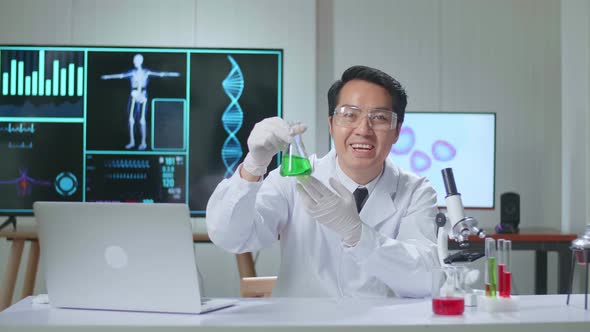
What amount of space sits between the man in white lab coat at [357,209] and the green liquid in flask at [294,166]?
0.73ft

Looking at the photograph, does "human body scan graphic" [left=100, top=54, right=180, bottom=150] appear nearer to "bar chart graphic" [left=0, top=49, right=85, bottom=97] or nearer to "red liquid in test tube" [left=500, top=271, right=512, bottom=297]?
"bar chart graphic" [left=0, top=49, right=85, bottom=97]

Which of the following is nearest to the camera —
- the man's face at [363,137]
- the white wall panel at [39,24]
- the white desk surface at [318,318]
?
the white desk surface at [318,318]

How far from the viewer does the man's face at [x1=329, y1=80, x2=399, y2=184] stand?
2281 millimetres

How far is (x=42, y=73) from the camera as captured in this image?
499cm

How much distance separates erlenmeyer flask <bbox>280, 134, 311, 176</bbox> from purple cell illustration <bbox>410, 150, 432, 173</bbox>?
3186 mm

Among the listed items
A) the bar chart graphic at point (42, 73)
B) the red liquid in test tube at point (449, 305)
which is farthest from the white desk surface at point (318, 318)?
the bar chart graphic at point (42, 73)

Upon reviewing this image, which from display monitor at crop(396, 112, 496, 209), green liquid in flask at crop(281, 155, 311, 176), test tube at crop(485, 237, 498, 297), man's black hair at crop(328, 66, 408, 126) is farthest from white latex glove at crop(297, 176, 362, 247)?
display monitor at crop(396, 112, 496, 209)

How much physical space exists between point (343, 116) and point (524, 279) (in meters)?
3.54

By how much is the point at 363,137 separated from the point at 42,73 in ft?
11.1

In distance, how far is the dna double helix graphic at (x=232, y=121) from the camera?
497 cm

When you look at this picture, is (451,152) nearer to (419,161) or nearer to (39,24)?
(419,161)

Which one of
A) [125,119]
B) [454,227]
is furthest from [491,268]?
[125,119]

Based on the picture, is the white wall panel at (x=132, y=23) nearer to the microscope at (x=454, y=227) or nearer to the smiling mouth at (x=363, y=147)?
the smiling mouth at (x=363, y=147)

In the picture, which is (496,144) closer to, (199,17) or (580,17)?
(580,17)
